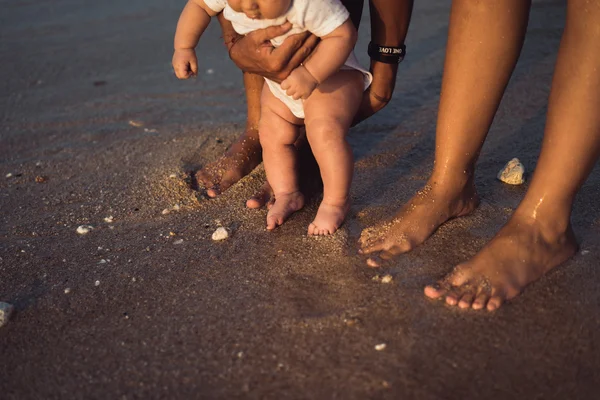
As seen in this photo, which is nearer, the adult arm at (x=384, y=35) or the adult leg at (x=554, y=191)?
the adult leg at (x=554, y=191)

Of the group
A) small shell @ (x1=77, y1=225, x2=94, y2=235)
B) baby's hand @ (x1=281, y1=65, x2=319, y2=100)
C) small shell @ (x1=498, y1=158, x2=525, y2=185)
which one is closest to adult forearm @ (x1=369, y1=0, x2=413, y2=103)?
baby's hand @ (x1=281, y1=65, x2=319, y2=100)

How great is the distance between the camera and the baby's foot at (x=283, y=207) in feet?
8.06

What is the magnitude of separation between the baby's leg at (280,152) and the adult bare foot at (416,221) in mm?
382

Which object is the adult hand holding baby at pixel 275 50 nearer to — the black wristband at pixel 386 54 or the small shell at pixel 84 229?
the black wristband at pixel 386 54

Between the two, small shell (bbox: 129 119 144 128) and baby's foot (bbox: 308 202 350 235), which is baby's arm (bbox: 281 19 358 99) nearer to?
baby's foot (bbox: 308 202 350 235)

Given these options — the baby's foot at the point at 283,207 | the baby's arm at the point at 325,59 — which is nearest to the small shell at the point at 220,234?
the baby's foot at the point at 283,207

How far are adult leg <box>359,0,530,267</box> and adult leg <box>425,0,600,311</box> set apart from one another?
0.21m

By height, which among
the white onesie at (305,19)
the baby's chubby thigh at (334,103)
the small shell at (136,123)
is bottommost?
the small shell at (136,123)

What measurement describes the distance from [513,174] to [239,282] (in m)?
1.31

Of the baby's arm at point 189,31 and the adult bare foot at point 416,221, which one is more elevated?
the baby's arm at point 189,31

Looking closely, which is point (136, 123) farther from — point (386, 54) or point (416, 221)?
point (416, 221)

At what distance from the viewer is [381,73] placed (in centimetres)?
257

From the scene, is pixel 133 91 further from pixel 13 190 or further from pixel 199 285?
pixel 199 285

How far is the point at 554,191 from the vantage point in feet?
6.53
